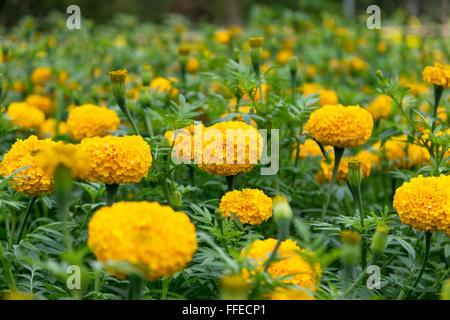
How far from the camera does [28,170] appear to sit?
4.41 feet

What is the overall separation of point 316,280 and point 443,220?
0.40 meters

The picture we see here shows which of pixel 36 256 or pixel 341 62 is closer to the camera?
pixel 36 256

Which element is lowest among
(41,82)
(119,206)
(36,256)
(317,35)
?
(36,256)

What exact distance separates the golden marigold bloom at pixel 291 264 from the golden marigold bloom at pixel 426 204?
356 millimetres

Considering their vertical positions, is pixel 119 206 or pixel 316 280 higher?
pixel 119 206

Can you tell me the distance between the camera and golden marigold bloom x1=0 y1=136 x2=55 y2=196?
4.38 feet

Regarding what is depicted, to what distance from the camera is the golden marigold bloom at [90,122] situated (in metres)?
1.91

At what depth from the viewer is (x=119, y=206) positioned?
37.1 inches

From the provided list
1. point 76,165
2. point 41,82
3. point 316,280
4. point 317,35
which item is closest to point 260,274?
point 316,280

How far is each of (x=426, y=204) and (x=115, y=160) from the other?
0.78 meters

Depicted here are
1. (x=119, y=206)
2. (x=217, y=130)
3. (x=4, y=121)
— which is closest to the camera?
(x=119, y=206)

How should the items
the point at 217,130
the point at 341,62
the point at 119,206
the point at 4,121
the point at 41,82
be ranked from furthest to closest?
Answer: the point at 341,62
the point at 41,82
the point at 4,121
the point at 217,130
the point at 119,206
